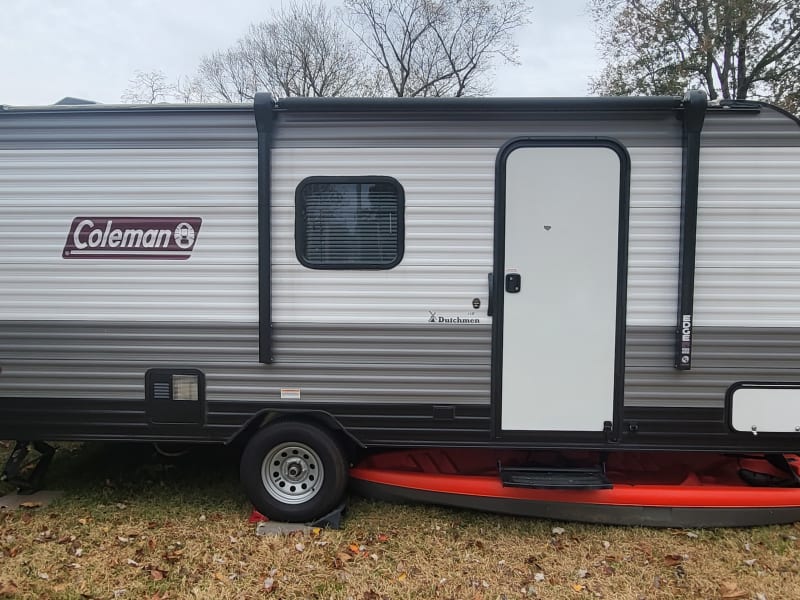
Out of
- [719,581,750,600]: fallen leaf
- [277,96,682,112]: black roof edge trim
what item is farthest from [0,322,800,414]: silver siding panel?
[277,96,682,112]: black roof edge trim

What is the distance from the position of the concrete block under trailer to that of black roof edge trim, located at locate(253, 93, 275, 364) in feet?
0.04

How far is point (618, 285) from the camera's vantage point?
3.60 meters

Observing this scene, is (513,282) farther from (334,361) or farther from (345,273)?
(334,361)

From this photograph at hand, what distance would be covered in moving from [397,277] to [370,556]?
5.90ft

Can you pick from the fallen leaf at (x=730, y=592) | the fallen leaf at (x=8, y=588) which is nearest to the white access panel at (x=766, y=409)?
the fallen leaf at (x=730, y=592)

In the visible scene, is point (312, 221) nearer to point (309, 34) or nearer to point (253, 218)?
point (253, 218)

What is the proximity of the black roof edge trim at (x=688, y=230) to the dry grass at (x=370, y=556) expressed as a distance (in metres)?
1.27

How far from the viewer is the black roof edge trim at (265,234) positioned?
3645 mm

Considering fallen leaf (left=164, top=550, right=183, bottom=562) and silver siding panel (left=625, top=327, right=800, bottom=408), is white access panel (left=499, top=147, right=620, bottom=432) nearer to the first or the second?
silver siding panel (left=625, top=327, right=800, bottom=408)

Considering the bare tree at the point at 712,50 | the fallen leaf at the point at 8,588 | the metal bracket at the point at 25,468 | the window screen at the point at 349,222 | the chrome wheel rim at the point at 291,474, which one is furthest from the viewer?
the bare tree at the point at 712,50

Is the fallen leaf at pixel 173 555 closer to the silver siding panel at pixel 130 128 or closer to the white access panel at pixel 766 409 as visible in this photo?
the silver siding panel at pixel 130 128

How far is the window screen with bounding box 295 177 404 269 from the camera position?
12.1 ft

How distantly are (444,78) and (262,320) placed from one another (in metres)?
16.6

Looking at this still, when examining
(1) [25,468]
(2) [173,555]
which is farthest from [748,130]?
(1) [25,468]
